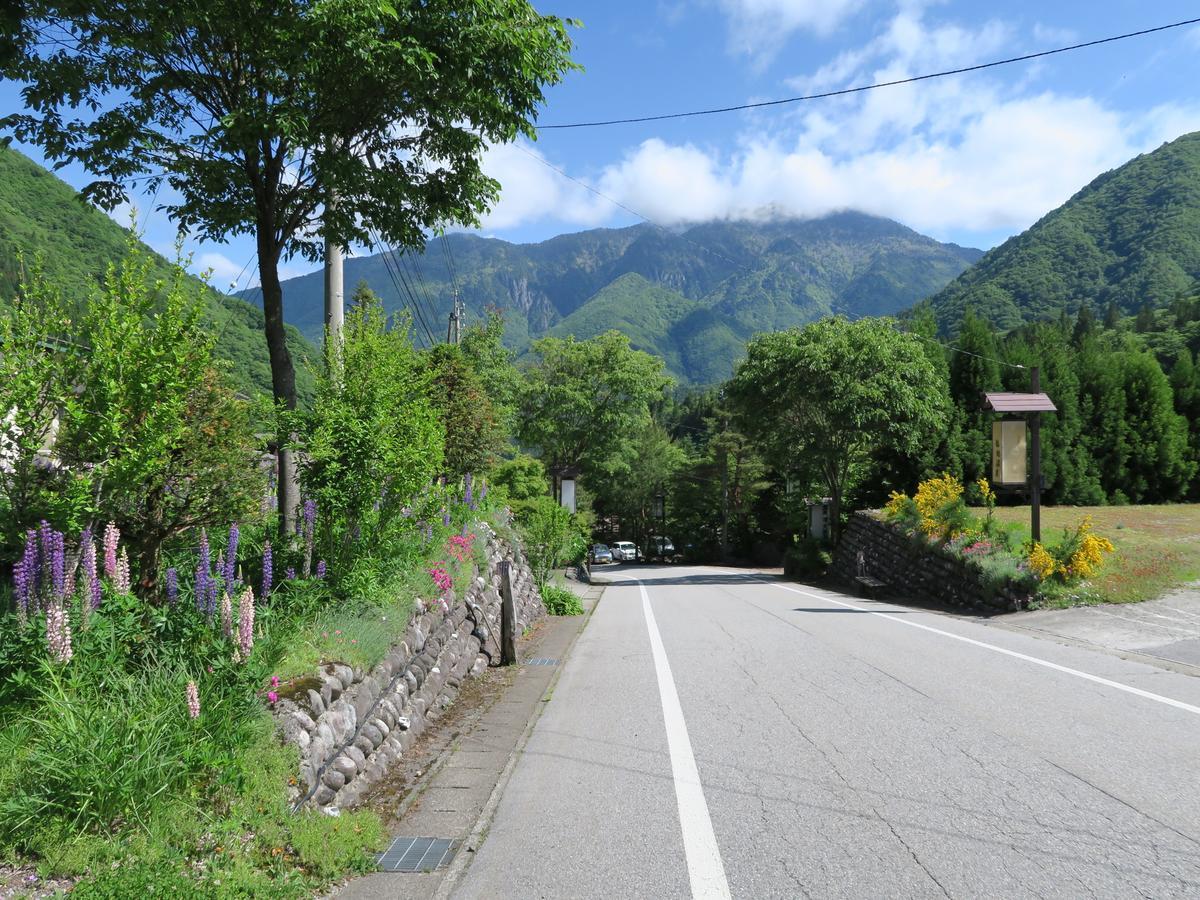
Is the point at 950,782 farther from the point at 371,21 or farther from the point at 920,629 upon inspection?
the point at 920,629

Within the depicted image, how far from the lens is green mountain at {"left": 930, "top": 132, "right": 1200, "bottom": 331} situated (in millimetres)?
95688

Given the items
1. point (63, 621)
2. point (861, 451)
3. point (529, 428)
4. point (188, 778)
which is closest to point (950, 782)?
point (188, 778)

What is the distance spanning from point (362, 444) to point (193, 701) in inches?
146

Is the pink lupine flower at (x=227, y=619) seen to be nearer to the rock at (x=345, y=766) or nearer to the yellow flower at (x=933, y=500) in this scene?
the rock at (x=345, y=766)

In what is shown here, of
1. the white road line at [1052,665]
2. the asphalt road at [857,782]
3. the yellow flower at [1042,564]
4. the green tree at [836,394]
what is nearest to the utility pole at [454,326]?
the green tree at [836,394]

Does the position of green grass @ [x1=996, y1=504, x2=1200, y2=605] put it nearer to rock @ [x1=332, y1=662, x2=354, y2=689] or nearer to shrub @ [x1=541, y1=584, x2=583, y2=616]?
shrub @ [x1=541, y1=584, x2=583, y2=616]

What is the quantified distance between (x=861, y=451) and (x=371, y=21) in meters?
25.9

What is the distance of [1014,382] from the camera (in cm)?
3000

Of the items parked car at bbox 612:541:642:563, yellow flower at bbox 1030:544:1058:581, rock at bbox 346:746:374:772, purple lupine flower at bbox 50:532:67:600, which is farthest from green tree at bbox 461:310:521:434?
purple lupine flower at bbox 50:532:67:600

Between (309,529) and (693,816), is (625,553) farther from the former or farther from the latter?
(693,816)

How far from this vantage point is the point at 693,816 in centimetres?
489

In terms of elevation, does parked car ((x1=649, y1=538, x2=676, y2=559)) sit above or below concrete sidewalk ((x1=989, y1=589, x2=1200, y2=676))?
below

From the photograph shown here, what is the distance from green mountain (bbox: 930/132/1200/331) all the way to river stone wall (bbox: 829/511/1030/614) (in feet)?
235

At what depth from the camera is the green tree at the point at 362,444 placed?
7645mm
